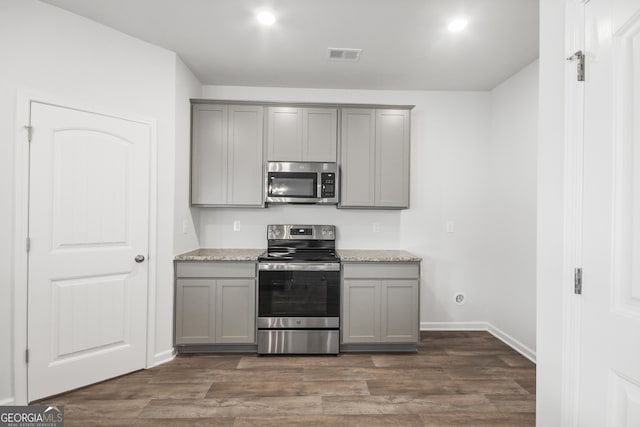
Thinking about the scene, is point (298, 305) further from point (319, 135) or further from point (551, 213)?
point (551, 213)

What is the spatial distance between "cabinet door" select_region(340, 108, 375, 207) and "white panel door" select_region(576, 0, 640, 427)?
214cm

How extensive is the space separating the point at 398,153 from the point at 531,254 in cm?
155

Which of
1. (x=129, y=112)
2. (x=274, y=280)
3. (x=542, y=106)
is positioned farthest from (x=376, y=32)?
(x=274, y=280)

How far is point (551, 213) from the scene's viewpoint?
1393 millimetres

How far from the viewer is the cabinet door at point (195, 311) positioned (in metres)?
2.91

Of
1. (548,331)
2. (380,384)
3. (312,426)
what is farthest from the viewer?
(380,384)

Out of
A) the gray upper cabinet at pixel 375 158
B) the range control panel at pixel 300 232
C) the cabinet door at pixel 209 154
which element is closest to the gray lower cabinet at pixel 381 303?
the range control panel at pixel 300 232

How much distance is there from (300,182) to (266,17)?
146 cm

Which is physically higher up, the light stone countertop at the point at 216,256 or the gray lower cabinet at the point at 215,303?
the light stone countertop at the point at 216,256

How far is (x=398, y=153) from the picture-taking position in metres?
3.33

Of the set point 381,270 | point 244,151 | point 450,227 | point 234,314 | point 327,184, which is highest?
point 244,151

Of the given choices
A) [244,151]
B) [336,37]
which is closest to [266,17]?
[336,37]

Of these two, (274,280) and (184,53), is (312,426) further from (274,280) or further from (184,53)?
(184,53)

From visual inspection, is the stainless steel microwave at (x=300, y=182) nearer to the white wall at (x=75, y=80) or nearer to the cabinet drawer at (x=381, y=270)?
the cabinet drawer at (x=381, y=270)
